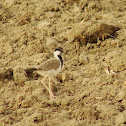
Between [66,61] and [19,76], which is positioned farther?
[66,61]

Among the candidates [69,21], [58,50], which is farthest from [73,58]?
[69,21]

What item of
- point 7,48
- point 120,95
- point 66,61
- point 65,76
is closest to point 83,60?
point 66,61

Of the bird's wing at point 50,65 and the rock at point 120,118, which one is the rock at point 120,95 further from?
the bird's wing at point 50,65

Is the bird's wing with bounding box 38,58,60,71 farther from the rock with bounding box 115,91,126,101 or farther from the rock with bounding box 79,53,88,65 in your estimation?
the rock with bounding box 115,91,126,101

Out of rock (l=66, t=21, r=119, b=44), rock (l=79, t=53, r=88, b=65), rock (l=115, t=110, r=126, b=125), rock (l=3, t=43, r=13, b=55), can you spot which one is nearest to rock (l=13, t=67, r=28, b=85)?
rock (l=3, t=43, r=13, b=55)

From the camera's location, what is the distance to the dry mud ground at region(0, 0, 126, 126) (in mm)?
5000

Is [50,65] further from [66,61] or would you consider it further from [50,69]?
[66,61]

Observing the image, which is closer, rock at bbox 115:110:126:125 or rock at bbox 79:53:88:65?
rock at bbox 115:110:126:125

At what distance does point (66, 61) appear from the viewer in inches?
253

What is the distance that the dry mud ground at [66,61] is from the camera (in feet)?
16.4

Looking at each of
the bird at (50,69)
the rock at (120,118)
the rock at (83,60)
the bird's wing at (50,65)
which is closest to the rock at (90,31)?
the rock at (83,60)

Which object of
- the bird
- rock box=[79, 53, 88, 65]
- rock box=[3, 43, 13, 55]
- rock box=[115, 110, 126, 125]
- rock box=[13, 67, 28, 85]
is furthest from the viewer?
rock box=[3, 43, 13, 55]

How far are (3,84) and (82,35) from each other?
200 cm

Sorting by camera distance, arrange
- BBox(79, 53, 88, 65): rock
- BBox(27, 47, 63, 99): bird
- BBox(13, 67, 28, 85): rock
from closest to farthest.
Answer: BBox(27, 47, 63, 99): bird < BBox(13, 67, 28, 85): rock < BBox(79, 53, 88, 65): rock
